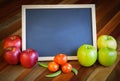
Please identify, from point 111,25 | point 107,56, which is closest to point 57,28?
point 107,56

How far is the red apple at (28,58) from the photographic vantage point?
1034 millimetres

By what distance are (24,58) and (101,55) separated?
35 centimetres

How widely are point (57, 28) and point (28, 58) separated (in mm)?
220

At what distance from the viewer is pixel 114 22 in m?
1.39

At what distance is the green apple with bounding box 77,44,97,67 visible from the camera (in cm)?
102

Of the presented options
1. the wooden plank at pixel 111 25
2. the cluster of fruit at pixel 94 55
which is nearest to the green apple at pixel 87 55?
the cluster of fruit at pixel 94 55

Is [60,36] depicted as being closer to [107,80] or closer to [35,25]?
[35,25]

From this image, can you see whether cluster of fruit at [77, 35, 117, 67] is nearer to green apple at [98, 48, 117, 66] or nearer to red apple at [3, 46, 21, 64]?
green apple at [98, 48, 117, 66]

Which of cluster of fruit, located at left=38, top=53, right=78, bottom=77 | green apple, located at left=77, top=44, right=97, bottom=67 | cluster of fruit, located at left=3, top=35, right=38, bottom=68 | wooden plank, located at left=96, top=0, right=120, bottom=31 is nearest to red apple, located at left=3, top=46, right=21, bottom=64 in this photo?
cluster of fruit, located at left=3, top=35, right=38, bottom=68

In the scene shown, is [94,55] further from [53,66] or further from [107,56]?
[53,66]

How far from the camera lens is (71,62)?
1107 mm

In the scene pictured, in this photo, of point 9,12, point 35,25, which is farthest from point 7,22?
point 35,25

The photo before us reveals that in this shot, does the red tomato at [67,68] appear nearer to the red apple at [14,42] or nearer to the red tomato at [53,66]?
the red tomato at [53,66]

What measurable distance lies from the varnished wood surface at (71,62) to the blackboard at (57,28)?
0.30ft
